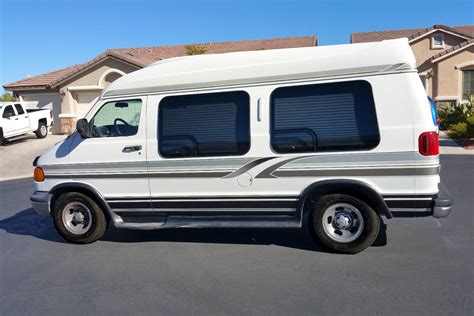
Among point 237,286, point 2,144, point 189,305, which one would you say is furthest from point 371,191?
point 2,144

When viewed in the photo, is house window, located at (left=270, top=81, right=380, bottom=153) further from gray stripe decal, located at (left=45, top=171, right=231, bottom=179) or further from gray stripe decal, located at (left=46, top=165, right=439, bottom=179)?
gray stripe decal, located at (left=45, top=171, right=231, bottom=179)

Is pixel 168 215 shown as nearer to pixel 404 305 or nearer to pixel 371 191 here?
pixel 371 191

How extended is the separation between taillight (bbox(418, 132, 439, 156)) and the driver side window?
336 cm

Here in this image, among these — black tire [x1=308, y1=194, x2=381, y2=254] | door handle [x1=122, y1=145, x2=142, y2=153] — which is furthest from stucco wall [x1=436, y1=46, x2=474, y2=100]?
door handle [x1=122, y1=145, x2=142, y2=153]

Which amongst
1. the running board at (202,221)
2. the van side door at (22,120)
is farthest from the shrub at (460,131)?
the van side door at (22,120)

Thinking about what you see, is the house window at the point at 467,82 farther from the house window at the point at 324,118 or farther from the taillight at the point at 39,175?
the taillight at the point at 39,175

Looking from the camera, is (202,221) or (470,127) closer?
(202,221)

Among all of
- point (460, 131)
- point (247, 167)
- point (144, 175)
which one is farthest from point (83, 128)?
point (460, 131)

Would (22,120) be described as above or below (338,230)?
above

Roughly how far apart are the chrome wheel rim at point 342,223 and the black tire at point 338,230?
0.05ft

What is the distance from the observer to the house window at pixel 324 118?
4652 millimetres

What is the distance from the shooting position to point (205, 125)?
5145 mm

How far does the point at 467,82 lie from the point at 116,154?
22.0m

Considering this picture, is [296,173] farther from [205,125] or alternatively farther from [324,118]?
[205,125]
